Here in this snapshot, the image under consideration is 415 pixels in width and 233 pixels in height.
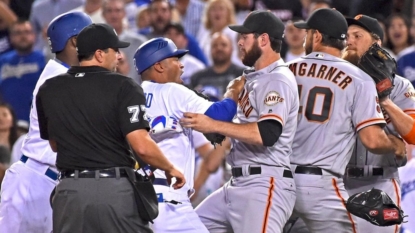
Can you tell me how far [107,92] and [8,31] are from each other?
319 inches

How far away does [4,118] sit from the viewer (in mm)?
11062

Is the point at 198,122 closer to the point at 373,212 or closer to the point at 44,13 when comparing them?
the point at 373,212

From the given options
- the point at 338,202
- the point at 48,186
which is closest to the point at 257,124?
the point at 338,202

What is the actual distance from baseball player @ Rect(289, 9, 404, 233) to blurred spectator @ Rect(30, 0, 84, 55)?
7.62m

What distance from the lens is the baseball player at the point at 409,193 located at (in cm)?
853

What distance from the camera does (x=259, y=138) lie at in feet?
21.3

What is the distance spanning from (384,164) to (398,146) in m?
0.34

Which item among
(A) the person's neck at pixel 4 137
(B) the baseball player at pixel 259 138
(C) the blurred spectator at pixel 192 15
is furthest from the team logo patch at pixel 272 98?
(C) the blurred spectator at pixel 192 15

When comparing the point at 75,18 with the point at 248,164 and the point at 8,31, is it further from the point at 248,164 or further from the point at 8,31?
the point at 8,31

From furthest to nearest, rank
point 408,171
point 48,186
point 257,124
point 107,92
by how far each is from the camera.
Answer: point 408,171 < point 48,186 < point 257,124 < point 107,92

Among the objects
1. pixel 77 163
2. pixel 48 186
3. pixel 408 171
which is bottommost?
pixel 408 171

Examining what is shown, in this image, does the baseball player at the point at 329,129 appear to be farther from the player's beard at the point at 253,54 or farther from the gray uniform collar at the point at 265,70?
the player's beard at the point at 253,54

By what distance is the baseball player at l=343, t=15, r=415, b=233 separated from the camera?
7.36 m

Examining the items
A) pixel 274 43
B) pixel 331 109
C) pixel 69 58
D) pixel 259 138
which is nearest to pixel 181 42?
pixel 69 58
